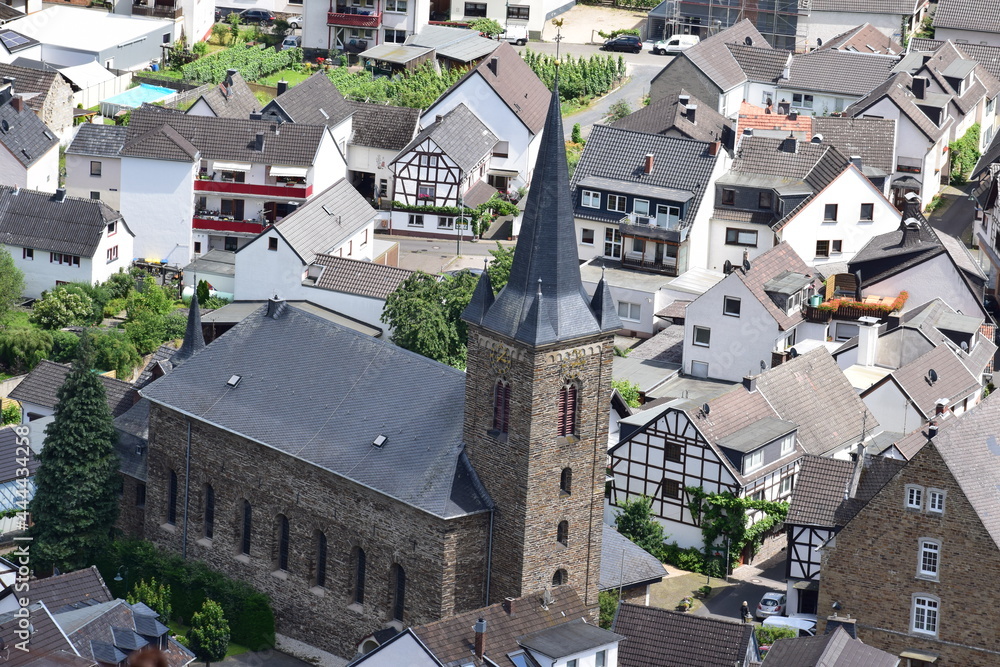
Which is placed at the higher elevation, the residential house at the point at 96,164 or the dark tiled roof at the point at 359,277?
the residential house at the point at 96,164

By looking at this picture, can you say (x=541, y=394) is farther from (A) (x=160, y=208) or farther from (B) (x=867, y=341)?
(A) (x=160, y=208)

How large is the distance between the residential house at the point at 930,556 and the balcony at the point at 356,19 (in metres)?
75.0

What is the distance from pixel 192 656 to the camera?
240ft

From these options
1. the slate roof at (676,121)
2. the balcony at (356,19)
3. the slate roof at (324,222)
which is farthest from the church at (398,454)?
the balcony at (356,19)

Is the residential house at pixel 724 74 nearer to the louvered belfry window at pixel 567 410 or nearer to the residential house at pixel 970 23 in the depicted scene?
the residential house at pixel 970 23

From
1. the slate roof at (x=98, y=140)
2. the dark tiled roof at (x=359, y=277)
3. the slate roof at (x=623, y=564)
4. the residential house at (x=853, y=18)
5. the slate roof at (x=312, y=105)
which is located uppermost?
the residential house at (x=853, y=18)

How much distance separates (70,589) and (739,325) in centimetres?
3474

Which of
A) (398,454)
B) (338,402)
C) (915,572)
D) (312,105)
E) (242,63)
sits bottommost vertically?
(915,572)

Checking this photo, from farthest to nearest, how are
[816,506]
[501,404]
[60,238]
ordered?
[60,238]
[816,506]
[501,404]

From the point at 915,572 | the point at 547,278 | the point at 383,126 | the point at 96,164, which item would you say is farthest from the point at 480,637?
the point at 383,126

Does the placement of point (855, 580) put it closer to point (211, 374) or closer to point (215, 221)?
point (211, 374)

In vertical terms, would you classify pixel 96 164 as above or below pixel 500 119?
below

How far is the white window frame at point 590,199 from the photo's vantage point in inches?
4294

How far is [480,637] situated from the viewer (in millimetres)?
67812
